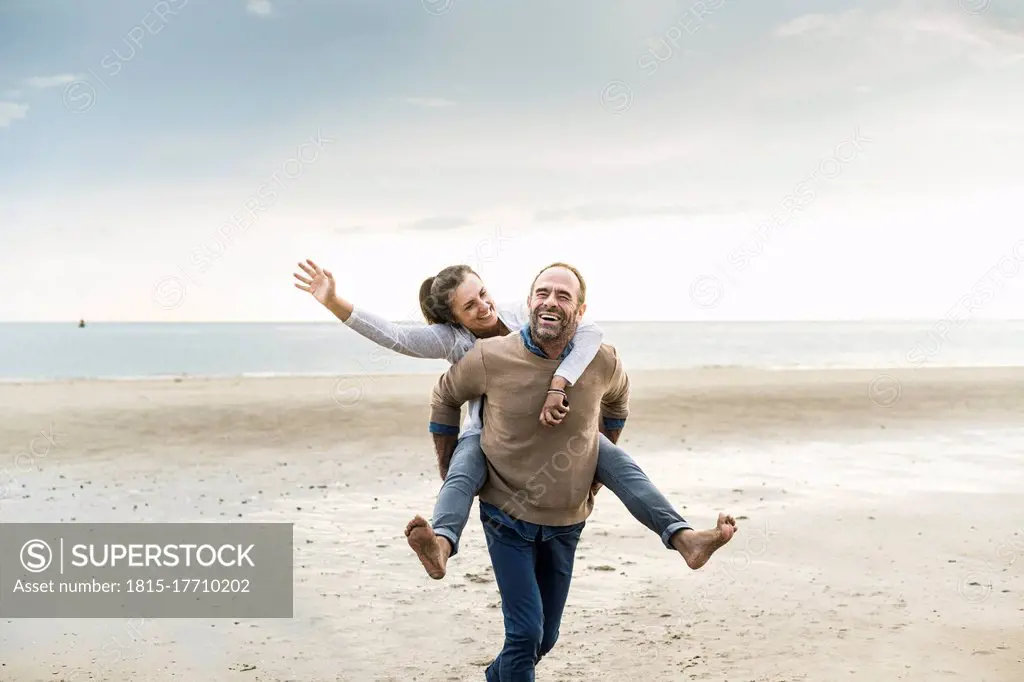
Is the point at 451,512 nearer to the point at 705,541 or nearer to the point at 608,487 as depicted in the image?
the point at 608,487

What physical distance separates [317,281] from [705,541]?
7.15ft

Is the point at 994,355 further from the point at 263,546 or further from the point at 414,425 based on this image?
the point at 263,546

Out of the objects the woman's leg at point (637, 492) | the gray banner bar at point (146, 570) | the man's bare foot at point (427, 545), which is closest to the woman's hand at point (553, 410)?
the woman's leg at point (637, 492)

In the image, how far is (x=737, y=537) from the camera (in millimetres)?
9945

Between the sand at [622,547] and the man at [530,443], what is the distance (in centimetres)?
222

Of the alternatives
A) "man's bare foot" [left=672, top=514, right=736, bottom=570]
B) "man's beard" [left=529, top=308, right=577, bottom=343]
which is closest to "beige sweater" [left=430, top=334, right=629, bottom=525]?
"man's beard" [left=529, top=308, right=577, bottom=343]

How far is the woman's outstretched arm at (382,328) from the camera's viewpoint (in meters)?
4.57

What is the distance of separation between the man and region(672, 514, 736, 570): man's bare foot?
57 centimetres

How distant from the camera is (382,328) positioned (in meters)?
4.57

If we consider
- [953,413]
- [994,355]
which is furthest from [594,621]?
→ [994,355]

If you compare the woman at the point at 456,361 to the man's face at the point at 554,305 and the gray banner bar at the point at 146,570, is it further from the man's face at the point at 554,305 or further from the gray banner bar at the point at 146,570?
the gray banner bar at the point at 146,570

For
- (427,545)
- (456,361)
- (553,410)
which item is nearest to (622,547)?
(456,361)

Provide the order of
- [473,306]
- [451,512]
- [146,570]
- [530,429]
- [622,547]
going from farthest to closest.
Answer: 1. [622,547]
2. [146,570]
3. [473,306]
4. [530,429]
5. [451,512]

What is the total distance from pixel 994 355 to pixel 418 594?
148 feet
